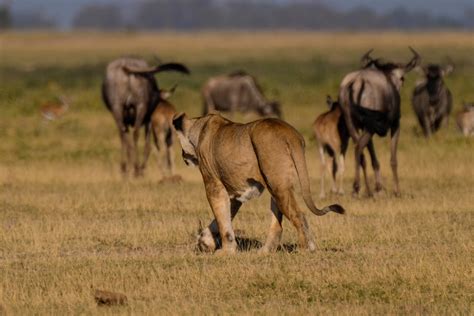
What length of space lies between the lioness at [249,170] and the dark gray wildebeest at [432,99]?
619 inches

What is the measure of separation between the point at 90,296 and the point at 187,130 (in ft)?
10.7

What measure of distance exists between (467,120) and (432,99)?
1588 mm

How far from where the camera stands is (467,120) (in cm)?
3008

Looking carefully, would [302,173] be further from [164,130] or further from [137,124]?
[164,130]

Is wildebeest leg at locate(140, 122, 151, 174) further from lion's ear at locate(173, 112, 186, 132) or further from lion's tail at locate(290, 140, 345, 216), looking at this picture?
lion's tail at locate(290, 140, 345, 216)

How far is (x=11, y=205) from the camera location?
18.0 m

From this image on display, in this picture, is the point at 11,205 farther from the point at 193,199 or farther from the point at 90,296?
the point at 90,296

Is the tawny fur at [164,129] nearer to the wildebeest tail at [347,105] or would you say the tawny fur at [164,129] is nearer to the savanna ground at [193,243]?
the savanna ground at [193,243]

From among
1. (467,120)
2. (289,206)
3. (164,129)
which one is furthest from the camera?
(467,120)

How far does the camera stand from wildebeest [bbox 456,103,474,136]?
30.0 meters

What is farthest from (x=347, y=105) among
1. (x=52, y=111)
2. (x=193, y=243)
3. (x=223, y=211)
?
(x=52, y=111)

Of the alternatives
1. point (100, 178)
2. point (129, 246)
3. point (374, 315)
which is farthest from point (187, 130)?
point (100, 178)

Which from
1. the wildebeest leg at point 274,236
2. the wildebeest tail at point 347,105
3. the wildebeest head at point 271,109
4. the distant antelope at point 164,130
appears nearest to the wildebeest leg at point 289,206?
the wildebeest leg at point 274,236

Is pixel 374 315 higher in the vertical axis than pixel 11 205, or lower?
higher
